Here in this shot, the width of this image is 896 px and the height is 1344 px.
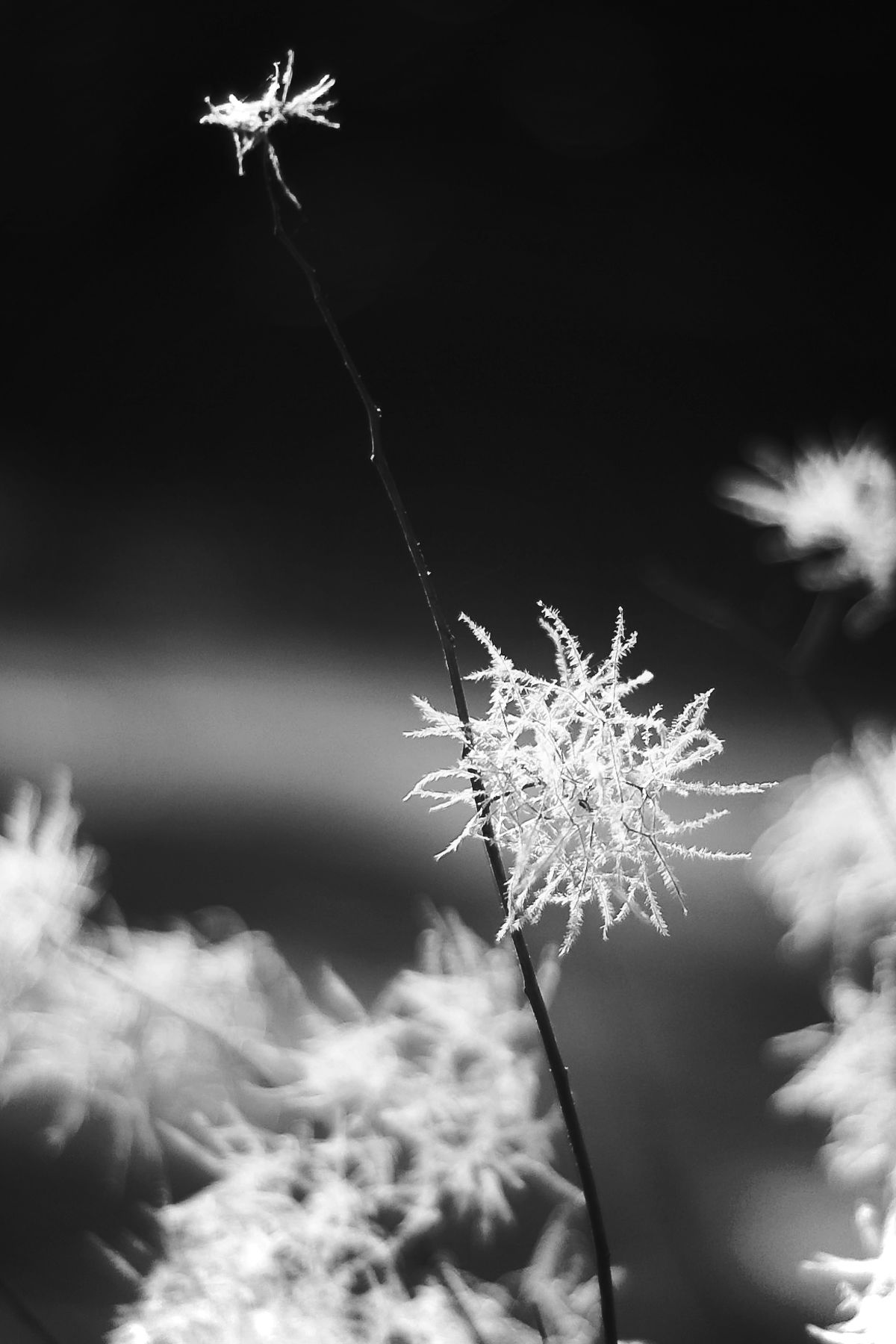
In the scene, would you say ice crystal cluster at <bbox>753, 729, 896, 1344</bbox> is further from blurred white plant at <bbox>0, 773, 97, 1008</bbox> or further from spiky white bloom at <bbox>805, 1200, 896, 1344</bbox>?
blurred white plant at <bbox>0, 773, 97, 1008</bbox>

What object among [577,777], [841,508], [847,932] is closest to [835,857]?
[847,932]

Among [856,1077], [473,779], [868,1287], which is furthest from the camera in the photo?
[856,1077]

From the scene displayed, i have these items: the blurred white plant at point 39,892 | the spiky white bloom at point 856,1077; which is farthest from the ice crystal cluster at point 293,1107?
the spiky white bloom at point 856,1077

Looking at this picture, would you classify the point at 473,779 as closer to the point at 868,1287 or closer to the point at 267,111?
the point at 267,111

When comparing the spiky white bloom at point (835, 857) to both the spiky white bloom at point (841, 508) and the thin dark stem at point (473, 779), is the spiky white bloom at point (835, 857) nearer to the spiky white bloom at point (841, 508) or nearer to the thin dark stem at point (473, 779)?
the spiky white bloom at point (841, 508)


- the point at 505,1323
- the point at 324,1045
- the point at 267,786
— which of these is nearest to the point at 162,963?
the point at 324,1045

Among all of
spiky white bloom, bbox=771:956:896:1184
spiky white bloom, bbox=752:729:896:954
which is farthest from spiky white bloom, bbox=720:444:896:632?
spiky white bloom, bbox=771:956:896:1184

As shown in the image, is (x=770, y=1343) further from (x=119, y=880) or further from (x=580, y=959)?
(x=119, y=880)
